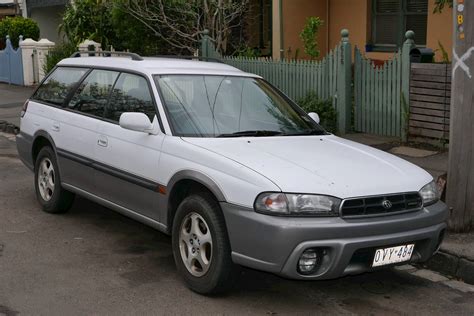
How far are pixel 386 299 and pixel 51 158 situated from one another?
3.70 meters

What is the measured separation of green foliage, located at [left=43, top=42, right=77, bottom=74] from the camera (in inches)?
730

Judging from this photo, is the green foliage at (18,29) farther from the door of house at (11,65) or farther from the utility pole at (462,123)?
the utility pole at (462,123)

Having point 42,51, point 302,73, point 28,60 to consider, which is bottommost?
point 302,73

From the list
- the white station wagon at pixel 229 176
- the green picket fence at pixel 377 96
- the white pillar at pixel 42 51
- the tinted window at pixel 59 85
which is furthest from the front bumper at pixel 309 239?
the white pillar at pixel 42 51

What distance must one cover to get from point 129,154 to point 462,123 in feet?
9.63

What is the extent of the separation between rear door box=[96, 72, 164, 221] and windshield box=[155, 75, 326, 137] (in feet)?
0.65

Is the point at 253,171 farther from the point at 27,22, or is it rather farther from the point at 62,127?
the point at 27,22

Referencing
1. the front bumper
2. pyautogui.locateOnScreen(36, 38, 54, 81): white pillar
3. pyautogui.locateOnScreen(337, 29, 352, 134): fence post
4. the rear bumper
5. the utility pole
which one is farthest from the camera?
pyautogui.locateOnScreen(36, 38, 54, 81): white pillar

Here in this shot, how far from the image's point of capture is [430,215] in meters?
4.66

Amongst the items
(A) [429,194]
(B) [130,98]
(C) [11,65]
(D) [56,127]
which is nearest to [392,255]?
(A) [429,194]

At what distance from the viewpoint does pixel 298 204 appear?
4.27 metres

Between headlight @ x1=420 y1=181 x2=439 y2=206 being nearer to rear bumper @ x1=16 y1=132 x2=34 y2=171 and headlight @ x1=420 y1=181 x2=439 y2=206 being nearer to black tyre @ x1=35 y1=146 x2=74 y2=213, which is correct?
black tyre @ x1=35 y1=146 x2=74 y2=213

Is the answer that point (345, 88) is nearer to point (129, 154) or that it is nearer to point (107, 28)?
point (129, 154)

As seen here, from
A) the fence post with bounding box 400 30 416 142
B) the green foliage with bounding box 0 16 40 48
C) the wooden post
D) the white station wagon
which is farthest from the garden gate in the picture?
the green foliage with bounding box 0 16 40 48
